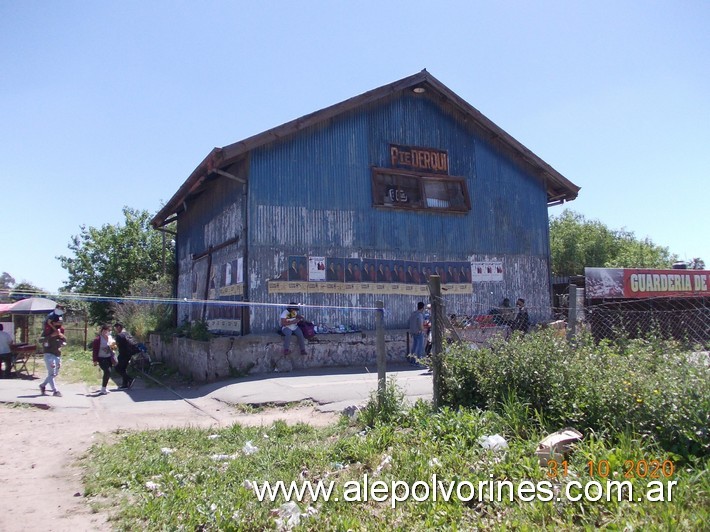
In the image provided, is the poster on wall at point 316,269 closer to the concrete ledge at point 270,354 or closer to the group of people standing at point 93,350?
the concrete ledge at point 270,354

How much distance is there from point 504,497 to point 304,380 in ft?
24.4

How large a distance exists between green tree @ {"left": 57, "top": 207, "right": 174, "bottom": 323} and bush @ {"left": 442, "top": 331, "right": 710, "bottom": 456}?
25310 mm

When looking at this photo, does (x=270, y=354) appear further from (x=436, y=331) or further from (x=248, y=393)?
(x=436, y=331)

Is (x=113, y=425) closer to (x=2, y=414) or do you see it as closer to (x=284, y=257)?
(x=2, y=414)

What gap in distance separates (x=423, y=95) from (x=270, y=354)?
9.15 m

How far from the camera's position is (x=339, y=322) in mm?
13773

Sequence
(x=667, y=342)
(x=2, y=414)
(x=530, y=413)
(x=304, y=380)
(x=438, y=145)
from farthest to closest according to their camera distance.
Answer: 1. (x=438, y=145)
2. (x=304, y=380)
3. (x=2, y=414)
4. (x=530, y=413)
5. (x=667, y=342)

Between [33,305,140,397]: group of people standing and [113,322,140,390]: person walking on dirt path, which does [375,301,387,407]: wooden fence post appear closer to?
[33,305,140,397]: group of people standing

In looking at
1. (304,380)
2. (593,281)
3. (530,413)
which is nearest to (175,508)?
(530,413)

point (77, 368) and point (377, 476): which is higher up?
point (377, 476)

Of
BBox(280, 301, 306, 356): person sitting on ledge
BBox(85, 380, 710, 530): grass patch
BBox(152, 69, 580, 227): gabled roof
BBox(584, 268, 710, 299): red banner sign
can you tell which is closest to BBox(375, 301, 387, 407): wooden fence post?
BBox(85, 380, 710, 530): grass patch

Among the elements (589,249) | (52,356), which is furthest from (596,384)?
(589,249)

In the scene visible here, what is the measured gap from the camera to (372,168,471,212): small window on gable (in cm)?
1490

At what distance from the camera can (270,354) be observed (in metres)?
12.5
